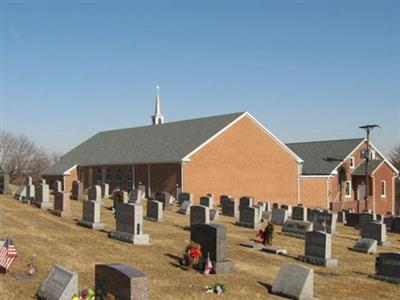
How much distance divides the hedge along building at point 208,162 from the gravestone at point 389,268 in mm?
25394

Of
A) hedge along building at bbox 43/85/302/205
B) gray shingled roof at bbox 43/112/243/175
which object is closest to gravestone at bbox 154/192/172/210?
hedge along building at bbox 43/85/302/205

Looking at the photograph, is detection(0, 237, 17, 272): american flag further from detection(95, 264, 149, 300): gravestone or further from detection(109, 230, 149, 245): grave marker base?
detection(109, 230, 149, 245): grave marker base

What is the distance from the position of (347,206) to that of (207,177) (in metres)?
15.1

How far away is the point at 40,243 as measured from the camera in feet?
59.0

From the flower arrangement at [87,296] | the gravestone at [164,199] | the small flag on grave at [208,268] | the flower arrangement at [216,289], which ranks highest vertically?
the gravestone at [164,199]

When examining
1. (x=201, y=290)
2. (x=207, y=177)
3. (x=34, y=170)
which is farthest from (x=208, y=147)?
(x=34, y=170)

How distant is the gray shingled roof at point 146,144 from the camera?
4488 cm

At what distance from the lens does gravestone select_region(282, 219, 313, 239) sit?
24594 millimetres

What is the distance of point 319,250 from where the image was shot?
743 inches

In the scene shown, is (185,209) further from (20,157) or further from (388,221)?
(20,157)

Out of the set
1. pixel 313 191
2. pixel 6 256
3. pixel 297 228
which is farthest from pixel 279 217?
pixel 313 191

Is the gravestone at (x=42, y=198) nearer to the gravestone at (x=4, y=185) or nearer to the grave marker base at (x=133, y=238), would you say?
the gravestone at (x=4, y=185)

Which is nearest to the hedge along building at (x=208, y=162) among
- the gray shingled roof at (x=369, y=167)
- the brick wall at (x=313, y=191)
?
the brick wall at (x=313, y=191)

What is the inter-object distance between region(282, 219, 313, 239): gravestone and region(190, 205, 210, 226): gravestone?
3760mm
